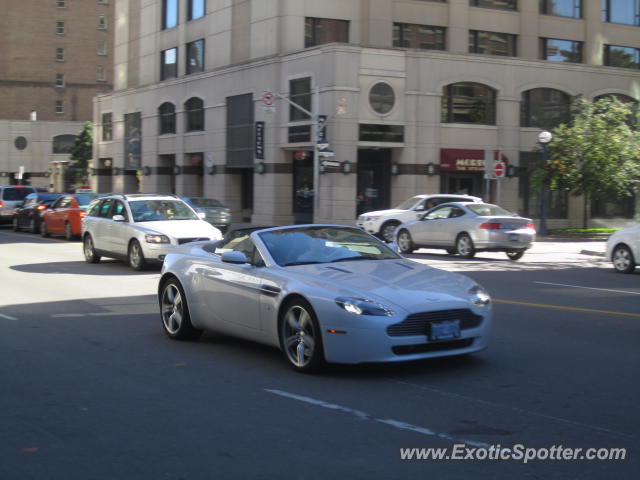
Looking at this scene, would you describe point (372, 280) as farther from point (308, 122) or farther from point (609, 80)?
point (609, 80)

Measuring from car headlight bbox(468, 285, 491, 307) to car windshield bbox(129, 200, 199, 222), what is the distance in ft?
37.1

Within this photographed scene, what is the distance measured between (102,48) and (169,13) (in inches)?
1584

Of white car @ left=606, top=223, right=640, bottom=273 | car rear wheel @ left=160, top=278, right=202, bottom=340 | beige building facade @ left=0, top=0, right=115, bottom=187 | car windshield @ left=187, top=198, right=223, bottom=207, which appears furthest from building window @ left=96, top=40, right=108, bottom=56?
car rear wheel @ left=160, top=278, right=202, bottom=340

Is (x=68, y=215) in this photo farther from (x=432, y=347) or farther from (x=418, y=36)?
(x=418, y=36)

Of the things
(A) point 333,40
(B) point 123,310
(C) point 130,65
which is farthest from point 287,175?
(B) point 123,310

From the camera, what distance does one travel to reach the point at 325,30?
41438 millimetres

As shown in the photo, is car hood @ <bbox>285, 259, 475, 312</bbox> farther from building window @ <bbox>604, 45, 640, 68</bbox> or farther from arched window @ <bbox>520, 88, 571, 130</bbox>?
building window @ <bbox>604, 45, 640, 68</bbox>

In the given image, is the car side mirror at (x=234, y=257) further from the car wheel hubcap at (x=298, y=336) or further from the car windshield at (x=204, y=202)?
the car windshield at (x=204, y=202)

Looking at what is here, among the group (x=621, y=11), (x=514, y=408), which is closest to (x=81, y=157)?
(x=621, y=11)

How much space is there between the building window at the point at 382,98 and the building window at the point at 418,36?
3.85m

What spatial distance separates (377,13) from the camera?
41.2 meters

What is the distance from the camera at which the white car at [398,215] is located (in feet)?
93.0

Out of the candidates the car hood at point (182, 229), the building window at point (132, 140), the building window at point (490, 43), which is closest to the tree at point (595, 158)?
the building window at point (490, 43)

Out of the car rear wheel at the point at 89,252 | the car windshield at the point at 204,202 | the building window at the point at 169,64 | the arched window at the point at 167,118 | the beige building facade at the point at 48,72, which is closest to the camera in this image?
the car rear wheel at the point at 89,252
